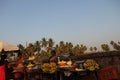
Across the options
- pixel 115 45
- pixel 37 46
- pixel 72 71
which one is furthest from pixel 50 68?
pixel 115 45

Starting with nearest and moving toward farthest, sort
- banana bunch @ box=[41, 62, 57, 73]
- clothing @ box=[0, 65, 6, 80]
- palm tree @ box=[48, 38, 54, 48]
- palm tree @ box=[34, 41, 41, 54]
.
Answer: banana bunch @ box=[41, 62, 57, 73]
clothing @ box=[0, 65, 6, 80]
palm tree @ box=[34, 41, 41, 54]
palm tree @ box=[48, 38, 54, 48]

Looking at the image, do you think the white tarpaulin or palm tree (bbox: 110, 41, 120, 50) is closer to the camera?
the white tarpaulin

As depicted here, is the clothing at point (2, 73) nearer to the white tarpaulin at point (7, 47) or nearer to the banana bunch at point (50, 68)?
the white tarpaulin at point (7, 47)

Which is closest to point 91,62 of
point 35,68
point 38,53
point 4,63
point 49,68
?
point 49,68

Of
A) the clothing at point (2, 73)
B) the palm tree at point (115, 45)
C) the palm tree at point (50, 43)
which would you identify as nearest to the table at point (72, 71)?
the clothing at point (2, 73)

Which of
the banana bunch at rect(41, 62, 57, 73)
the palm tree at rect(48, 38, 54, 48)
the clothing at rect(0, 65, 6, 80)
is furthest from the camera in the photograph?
the palm tree at rect(48, 38, 54, 48)

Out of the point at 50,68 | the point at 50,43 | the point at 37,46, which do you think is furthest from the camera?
the point at 50,43

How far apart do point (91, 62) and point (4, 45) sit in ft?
12.7

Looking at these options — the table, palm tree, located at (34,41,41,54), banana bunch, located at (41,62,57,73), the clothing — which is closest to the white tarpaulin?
the clothing

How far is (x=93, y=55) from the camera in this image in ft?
27.1

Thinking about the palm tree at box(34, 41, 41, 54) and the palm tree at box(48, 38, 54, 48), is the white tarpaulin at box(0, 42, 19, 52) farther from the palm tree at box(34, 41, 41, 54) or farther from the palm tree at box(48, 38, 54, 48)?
the palm tree at box(48, 38, 54, 48)

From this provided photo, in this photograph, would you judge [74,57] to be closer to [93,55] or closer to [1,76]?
[93,55]

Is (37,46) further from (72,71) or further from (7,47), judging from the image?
(72,71)

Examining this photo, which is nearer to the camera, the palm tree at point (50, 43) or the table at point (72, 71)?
the table at point (72, 71)
